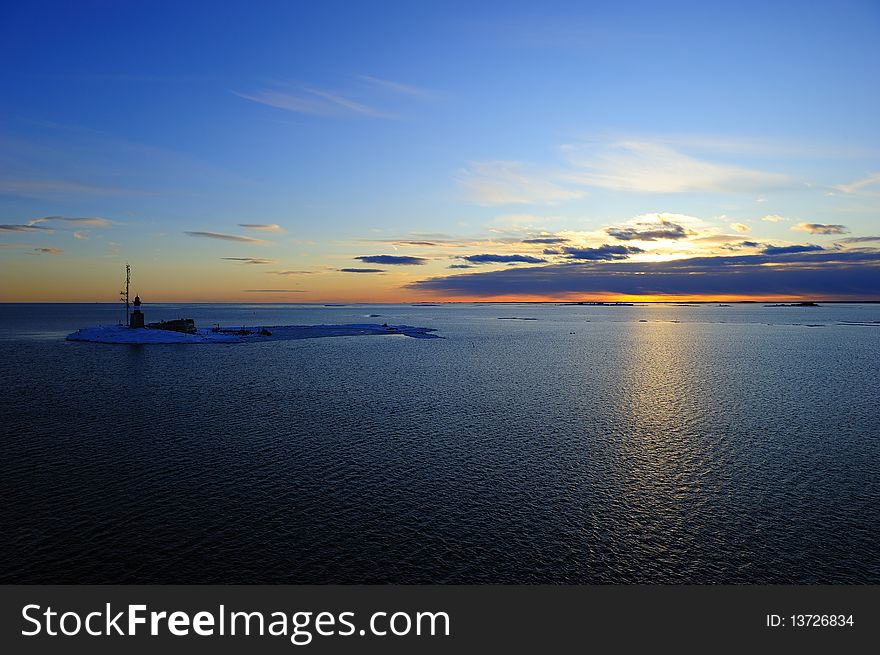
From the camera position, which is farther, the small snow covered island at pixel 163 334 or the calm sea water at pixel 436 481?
the small snow covered island at pixel 163 334

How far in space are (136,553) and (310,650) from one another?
9.06m

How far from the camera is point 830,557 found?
22.8m

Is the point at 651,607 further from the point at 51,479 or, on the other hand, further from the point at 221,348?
the point at 221,348

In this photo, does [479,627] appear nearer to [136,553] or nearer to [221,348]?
[136,553]

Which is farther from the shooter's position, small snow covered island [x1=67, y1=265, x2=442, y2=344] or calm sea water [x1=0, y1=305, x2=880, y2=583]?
small snow covered island [x1=67, y1=265, x2=442, y2=344]

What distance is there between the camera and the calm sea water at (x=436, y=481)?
73.1 ft

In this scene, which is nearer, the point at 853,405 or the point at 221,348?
the point at 853,405

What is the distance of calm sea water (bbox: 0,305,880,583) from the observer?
22.3m

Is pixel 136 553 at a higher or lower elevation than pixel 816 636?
higher

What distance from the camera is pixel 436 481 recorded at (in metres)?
31.5

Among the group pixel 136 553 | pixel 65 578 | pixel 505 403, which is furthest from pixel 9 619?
pixel 505 403

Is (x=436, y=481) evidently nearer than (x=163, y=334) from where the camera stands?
Yes

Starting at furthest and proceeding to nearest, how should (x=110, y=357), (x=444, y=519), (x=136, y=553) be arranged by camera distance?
(x=110, y=357)
(x=444, y=519)
(x=136, y=553)

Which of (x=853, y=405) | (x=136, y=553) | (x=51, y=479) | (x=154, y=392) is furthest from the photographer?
(x=154, y=392)
